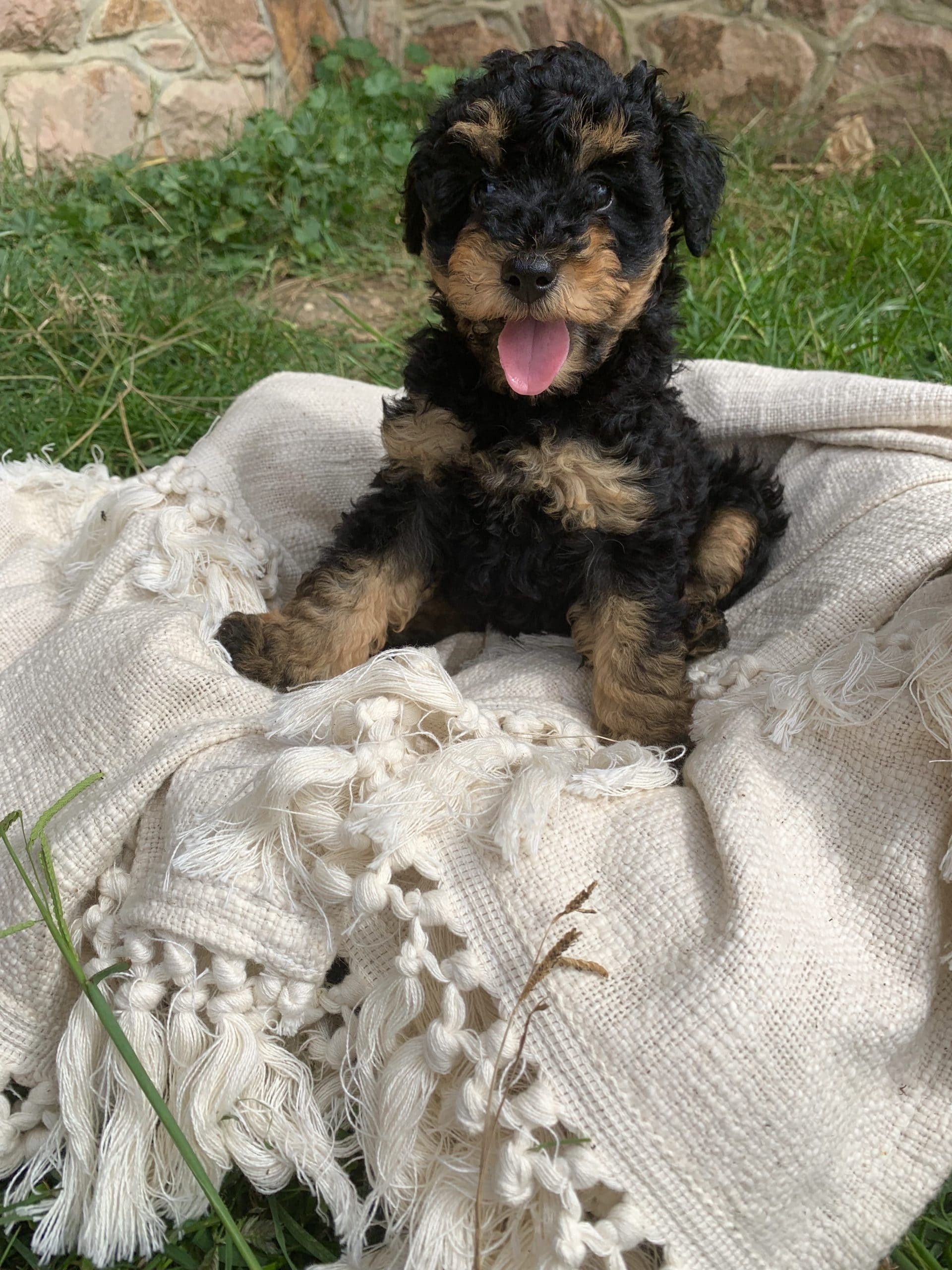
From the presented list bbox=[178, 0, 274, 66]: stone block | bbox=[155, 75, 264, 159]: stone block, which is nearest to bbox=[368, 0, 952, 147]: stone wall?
bbox=[178, 0, 274, 66]: stone block

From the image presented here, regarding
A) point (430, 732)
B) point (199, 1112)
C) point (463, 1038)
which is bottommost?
point (199, 1112)

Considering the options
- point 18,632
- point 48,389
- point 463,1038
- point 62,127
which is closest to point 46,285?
point 48,389

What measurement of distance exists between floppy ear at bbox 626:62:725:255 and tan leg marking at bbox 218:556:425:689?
997 mm

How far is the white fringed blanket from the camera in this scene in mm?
1569

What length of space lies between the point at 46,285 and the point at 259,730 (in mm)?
2740

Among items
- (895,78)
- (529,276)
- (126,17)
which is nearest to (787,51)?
(895,78)

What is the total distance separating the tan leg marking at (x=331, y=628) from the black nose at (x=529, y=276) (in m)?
0.75

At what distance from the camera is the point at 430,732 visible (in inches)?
79.1

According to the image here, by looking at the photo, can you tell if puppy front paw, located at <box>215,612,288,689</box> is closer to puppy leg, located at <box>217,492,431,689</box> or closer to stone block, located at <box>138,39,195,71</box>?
puppy leg, located at <box>217,492,431,689</box>

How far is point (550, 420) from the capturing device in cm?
227

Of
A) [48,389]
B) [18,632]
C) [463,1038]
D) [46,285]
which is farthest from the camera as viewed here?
[46,285]

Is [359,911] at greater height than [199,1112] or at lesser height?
greater

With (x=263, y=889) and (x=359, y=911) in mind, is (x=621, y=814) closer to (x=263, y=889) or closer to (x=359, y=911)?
(x=359, y=911)

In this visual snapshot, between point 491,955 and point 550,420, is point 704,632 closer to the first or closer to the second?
point 550,420
